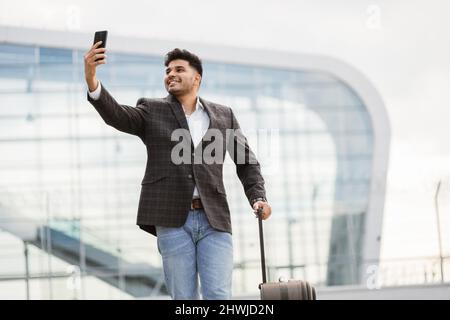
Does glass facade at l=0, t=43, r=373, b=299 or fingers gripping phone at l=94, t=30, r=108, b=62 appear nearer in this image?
fingers gripping phone at l=94, t=30, r=108, b=62

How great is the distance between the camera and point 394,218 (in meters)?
24.6

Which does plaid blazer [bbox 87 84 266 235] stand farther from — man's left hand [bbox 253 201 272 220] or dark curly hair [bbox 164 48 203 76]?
dark curly hair [bbox 164 48 203 76]

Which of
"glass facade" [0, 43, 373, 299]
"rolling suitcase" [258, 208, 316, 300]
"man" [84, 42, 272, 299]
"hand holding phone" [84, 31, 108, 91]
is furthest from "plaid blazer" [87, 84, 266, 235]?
"glass facade" [0, 43, 373, 299]

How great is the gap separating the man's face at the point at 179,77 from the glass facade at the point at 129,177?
17627 mm

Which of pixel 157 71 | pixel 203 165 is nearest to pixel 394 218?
pixel 157 71

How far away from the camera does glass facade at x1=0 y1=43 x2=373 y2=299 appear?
76.5ft

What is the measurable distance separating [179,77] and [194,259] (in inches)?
36.0

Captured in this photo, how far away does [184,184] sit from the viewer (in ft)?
15.4

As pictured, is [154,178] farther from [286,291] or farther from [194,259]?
[286,291]

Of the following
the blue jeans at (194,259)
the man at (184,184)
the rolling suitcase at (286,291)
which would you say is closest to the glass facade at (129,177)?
the man at (184,184)

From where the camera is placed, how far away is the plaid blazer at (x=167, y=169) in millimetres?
4613
